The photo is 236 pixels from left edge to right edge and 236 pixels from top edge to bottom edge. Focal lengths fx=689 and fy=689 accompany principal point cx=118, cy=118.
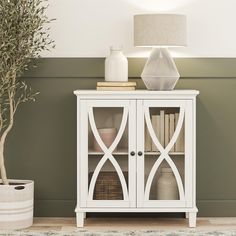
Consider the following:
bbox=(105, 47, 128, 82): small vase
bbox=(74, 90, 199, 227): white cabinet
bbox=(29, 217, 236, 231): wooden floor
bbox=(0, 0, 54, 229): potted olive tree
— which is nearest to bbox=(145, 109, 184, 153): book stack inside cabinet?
bbox=(74, 90, 199, 227): white cabinet

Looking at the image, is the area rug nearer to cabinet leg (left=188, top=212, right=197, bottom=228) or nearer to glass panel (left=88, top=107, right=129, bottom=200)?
cabinet leg (left=188, top=212, right=197, bottom=228)

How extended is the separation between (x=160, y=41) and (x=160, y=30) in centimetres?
6

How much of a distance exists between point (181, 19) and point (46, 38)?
0.77 metres

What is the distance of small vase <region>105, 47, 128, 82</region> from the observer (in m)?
3.70

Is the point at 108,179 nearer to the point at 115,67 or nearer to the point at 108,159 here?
the point at 108,159

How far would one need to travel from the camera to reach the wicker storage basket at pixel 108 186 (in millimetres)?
3590

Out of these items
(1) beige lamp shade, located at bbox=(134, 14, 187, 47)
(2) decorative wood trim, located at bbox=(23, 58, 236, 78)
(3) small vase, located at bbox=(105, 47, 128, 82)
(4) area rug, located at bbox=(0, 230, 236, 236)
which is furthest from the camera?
(2) decorative wood trim, located at bbox=(23, 58, 236, 78)

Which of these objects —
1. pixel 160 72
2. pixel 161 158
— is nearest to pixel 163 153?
pixel 161 158

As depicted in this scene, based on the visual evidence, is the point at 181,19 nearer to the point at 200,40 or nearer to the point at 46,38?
the point at 200,40

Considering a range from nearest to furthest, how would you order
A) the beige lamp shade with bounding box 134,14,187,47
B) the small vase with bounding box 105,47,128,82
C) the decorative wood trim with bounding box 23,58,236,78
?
the beige lamp shade with bounding box 134,14,187,47, the small vase with bounding box 105,47,128,82, the decorative wood trim with bounding box 23,58,236,78

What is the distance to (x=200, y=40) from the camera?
386 cm

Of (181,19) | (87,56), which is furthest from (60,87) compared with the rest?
(181,19)

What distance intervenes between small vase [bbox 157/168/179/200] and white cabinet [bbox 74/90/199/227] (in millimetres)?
12

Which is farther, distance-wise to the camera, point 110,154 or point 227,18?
point 227,18
